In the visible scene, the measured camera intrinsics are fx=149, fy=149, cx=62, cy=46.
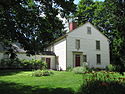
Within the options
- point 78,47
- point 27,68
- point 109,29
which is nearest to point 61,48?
point 78,47

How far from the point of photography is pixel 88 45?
81.4ft

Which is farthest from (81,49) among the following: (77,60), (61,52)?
(61,52)

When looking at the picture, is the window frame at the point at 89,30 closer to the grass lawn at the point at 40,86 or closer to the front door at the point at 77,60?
Result: the front door at the point at 77,60

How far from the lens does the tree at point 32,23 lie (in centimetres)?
647

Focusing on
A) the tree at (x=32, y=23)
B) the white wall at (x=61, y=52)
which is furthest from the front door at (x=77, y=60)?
the tree at (x=32, y=23)

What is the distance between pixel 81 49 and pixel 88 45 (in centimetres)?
165

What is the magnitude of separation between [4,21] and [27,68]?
1639cm

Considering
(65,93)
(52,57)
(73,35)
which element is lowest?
(65,93)

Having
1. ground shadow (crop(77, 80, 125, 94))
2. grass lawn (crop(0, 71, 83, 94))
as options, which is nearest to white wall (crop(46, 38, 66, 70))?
grass lawn (crop(0, 71, 83, 94))

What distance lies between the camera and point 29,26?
6.75m

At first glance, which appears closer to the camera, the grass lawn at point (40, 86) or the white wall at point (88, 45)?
the grass lawn at point (40, 86)

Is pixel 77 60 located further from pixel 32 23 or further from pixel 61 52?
pixel 32 23

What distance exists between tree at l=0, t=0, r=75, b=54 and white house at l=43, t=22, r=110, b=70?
15655 millimetres

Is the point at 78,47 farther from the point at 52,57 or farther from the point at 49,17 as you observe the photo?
the point at 49,17
